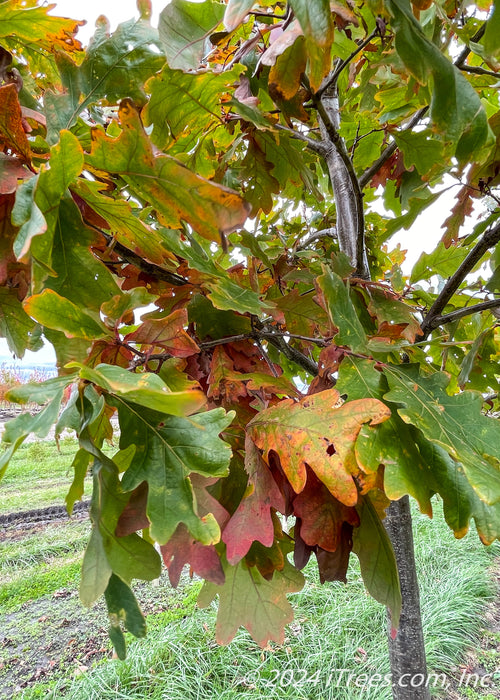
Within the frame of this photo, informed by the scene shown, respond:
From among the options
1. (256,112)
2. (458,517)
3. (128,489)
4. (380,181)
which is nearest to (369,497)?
(458,517)

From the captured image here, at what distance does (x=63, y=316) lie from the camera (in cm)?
45

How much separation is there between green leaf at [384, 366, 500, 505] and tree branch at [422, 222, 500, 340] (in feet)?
1.28

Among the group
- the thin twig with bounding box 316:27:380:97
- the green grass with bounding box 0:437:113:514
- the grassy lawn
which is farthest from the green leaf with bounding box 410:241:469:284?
the green grass with bounding box 0:437:113:514

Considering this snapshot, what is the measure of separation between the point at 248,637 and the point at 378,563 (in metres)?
2.55

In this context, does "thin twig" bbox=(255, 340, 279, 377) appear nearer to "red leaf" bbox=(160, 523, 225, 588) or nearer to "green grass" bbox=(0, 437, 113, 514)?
"red leaf" bbox=(160, 523, 225, 588)

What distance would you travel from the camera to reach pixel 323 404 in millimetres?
539

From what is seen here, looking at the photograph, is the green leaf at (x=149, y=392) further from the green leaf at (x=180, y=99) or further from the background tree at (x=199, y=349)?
the green leaf at (x=180, y=99)

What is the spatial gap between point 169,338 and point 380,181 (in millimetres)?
1166

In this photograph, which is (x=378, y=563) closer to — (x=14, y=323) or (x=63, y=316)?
(x=63, y=316)

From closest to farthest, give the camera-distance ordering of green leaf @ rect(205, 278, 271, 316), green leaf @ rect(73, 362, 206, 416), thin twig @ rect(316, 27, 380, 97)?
green leaf @ rect(73, 362, 206, 416) < green leaf @ rect(205, 278, 271, 316) < thin twig @ rect(316, 27, 380, 97)

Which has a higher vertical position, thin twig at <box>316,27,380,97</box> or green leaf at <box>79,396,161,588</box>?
thin twig at <box>316,27,380,97</box>

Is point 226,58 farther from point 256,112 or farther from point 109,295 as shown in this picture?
point 109,295

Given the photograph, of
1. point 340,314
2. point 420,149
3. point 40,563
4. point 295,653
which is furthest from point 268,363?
point 40,563

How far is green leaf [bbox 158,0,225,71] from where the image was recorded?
0.54m
